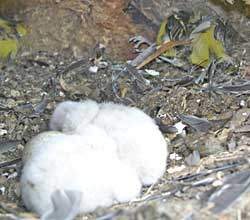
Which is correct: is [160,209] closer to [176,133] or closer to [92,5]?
[176,133]

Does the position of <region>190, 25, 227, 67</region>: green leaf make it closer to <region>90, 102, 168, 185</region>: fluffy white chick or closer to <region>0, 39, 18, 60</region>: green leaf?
<region>90, 102, 168, 185</region>: fluffy white chick

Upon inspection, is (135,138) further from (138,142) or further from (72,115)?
(72,115)

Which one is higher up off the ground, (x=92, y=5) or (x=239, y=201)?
(x=92, y=5)

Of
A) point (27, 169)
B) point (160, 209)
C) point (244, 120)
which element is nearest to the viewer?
point (160, 209)

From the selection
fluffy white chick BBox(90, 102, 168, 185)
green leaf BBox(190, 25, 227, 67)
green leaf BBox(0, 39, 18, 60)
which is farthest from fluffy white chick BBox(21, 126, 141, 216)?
green leaf BBox(0, 39, 18, 60)

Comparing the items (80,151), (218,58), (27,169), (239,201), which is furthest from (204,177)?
Answer: (218,58)
